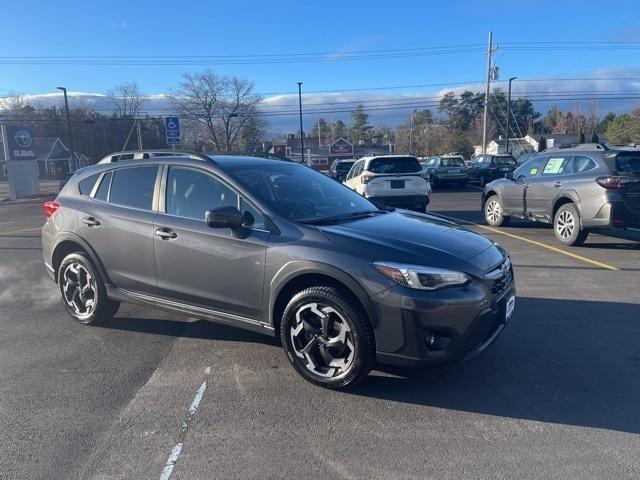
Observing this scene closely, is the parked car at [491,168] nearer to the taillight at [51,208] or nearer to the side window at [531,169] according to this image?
the side window at [531,169]

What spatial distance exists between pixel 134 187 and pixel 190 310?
142cm

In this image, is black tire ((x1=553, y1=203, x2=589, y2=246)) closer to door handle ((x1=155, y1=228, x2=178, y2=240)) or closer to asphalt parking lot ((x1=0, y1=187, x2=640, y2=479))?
asphalt parking lot ((x1=0, y1=187, x2=640, y2=479))

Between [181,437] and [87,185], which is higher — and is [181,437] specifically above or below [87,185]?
below

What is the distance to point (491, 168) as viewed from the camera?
2702 cm

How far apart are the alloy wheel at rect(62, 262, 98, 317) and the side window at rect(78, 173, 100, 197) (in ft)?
2.48

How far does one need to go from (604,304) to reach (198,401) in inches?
182

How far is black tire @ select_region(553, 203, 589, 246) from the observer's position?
9.38m

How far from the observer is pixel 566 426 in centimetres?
334

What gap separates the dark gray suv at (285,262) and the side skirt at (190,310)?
1 cm

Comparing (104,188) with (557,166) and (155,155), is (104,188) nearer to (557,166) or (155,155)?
(155,155)

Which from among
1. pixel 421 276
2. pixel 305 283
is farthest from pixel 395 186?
pixel 421 276

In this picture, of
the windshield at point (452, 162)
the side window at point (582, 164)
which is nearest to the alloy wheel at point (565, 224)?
the side window at point (582, 164)

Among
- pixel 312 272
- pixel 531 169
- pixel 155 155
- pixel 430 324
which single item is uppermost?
pixel 155 155

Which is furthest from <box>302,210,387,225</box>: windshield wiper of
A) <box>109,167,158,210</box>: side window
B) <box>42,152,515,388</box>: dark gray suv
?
<box>109,167,158,210</box>: side window
